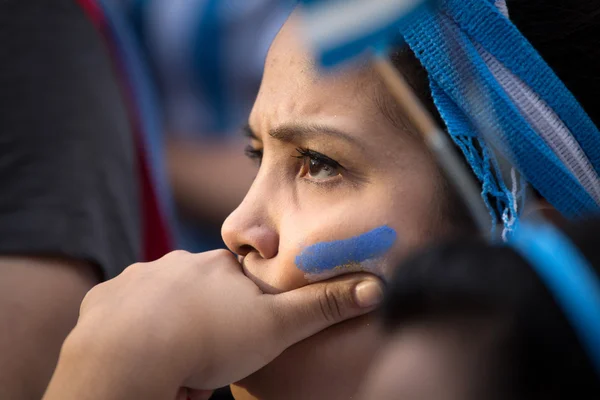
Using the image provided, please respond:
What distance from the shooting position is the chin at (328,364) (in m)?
0.92

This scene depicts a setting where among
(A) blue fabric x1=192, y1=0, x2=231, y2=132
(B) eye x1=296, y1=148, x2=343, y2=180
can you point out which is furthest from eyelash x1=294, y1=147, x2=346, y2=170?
(A) blue fabric x1=192, y1=0, x2=231, y2=132

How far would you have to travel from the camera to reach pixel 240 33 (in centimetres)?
186

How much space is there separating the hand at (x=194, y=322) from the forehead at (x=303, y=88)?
0.21 metres

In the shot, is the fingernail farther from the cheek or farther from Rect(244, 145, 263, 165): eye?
Rect(244, 145, 263, 165): eye

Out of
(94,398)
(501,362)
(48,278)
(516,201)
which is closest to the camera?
(501,362)

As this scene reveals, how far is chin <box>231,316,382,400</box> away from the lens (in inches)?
36.2

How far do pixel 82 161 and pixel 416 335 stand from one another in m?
0.72

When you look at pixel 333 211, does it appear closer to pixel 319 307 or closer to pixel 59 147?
pixel 319 307

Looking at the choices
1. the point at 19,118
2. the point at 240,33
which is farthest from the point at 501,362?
the point at 240,33

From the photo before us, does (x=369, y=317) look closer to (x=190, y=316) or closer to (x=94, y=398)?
(x=190, y=316)

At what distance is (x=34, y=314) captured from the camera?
1.10 metres

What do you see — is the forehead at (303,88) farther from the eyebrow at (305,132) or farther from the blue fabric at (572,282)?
the blue fabric at (572,282)

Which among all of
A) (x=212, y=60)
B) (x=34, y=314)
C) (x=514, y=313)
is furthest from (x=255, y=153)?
(x=212, y=60)

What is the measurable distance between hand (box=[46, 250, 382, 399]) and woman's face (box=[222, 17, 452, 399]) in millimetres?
31
